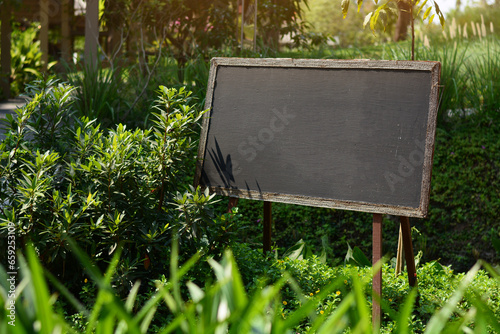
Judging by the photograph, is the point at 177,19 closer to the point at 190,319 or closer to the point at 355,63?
the point at 355,63

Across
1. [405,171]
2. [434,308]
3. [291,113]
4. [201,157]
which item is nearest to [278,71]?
[291,113]

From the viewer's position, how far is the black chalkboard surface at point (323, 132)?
273 centimetres

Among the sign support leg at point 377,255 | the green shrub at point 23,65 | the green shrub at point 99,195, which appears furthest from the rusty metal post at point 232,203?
the green shrub at point 23,65

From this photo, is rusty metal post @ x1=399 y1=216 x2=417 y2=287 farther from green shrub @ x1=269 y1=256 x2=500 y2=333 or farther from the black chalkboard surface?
the black chalkboard surface

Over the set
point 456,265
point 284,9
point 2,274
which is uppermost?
point 284,9

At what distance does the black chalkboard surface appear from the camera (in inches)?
108

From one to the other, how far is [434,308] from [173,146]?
5.83 ft

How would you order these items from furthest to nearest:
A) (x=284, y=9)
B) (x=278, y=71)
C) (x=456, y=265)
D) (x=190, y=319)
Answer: (x=284, y=9), (x=456, y=265), (x=278, y=71), (x=190, y=319)

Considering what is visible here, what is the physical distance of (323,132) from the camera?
2943 mm

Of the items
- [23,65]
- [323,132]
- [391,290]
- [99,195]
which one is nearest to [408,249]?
[391,290]

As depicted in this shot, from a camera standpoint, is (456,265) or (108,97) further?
(108,97)

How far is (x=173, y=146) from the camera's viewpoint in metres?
2.88

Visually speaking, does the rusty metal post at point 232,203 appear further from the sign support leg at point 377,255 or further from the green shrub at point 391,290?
A: the sign support leg at point 377,255

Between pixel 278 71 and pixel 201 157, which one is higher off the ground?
pixel 278 71
